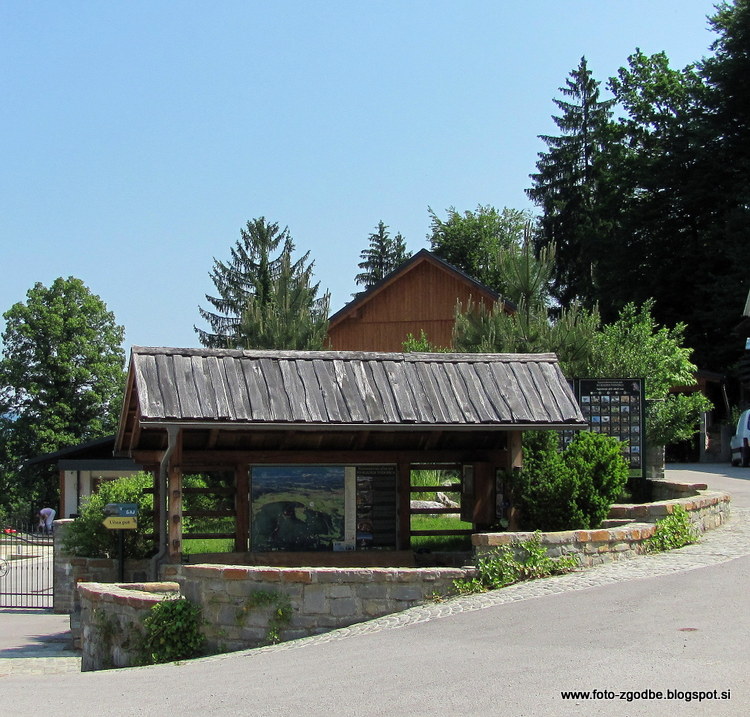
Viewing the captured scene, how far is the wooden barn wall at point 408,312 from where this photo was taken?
40.7 m

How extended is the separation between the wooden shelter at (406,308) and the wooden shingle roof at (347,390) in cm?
2456

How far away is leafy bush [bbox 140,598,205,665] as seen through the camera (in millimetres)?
11750

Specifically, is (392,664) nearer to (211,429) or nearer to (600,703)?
(600,703)

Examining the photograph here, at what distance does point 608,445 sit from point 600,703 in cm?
842

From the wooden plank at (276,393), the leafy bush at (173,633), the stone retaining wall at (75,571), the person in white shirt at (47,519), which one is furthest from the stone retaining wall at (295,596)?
the person in white shirt at (47,519)

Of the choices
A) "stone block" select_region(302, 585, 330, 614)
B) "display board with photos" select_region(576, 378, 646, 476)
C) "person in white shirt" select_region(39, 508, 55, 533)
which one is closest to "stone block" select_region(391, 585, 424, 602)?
"stone block" select_region(302, 585, 330, 614)

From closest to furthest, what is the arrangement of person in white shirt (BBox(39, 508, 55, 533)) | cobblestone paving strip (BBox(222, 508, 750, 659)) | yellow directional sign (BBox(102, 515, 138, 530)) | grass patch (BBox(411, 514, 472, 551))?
cobblestone paving strip (BBox(222, 508, 750, 659)) < yellow directional sign (BBox(102, 515, 138, 530)) < grass patch (BBox(411, 514, 472, 551)) < person in white shirt (BBox(39, 508, 55, 533))

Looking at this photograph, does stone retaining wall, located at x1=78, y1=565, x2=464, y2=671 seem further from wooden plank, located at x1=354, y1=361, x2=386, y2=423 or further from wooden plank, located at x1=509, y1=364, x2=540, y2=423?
wooden plank, located at x1=509, y1=364, x2=540, y2=423

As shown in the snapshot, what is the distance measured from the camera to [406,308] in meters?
40.9

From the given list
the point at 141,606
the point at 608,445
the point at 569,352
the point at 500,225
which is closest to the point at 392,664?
the point at 141,606

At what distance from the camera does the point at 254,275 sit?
52.2 metres

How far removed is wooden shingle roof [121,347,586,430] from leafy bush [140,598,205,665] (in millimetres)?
2505

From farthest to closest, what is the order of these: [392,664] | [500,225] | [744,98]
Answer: [500,225] < [744,98] < [392,664]

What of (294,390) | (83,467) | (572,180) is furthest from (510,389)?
(572,180)
